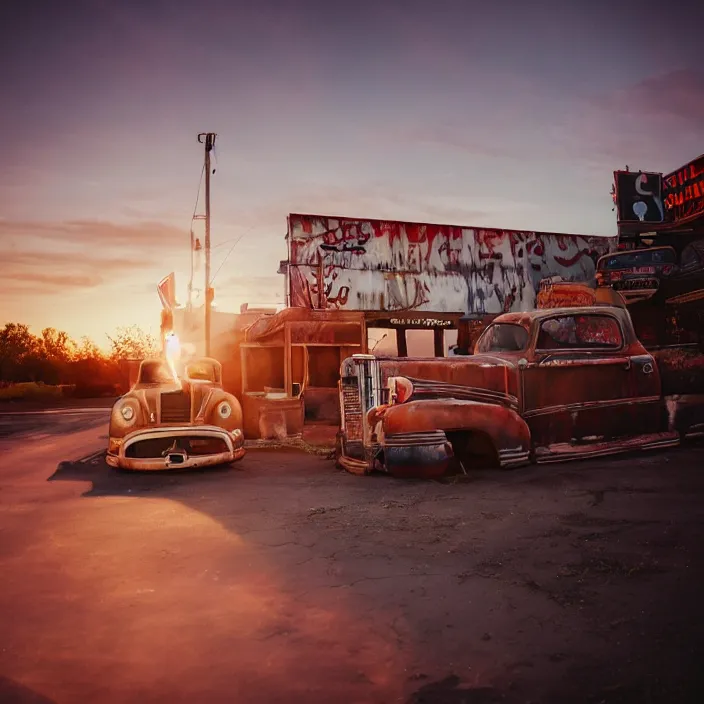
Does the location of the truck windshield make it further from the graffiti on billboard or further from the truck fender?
the graffiti on billboard

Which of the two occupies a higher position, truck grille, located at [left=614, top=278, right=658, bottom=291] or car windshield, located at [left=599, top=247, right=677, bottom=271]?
car windshield, located at [left=599, top=247, right=677, bottom=271]

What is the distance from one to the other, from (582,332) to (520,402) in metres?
1.36

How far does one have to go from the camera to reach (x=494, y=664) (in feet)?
7.42

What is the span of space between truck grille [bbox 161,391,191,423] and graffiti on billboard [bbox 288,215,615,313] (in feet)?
27.4

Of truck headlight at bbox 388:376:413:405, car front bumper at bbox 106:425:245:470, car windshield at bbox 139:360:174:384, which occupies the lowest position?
car front bumper at bbox 106:425:245:470

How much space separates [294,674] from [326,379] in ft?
42.9

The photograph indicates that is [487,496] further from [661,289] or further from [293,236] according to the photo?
[293,236]

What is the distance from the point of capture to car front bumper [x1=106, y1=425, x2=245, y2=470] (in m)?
6.95

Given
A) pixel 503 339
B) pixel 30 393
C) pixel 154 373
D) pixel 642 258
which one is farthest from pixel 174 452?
pixel 30 393

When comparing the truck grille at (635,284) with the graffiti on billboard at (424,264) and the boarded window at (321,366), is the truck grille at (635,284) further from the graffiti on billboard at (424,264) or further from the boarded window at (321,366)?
the boarded window at (321,366)

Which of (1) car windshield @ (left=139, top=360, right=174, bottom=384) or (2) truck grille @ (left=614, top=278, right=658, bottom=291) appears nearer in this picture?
(1) car windshield @ (left=139, top=360, right=174, bottom=384)

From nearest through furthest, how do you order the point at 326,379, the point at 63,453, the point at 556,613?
the point at 556,613, the point at 63,453, the point at 326,379

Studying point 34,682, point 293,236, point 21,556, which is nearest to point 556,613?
point 34,682

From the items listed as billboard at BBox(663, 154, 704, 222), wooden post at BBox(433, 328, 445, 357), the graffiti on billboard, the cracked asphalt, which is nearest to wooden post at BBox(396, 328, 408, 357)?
wooden post at BBox(433, 328, 445, 357)
